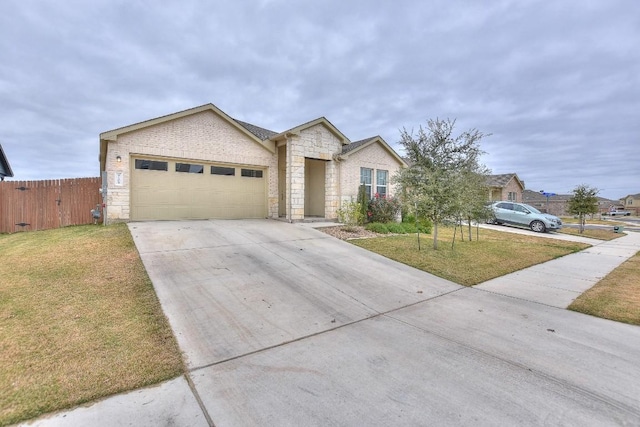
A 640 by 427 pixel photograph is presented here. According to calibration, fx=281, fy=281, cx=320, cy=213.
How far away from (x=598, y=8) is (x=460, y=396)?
12992 millimetres

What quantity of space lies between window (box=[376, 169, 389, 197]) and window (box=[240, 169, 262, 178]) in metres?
6.14

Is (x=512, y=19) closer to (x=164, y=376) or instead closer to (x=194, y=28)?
(x=194, y=28)

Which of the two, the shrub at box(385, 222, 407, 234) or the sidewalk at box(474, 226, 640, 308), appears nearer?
the sidewalk at box(474, 226, 640, 308)

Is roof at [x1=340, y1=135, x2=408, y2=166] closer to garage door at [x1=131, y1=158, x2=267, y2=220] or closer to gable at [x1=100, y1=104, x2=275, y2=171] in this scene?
gable at [x1=100, y1=104, x2=275, y2=171]

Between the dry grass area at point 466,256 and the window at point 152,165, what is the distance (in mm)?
7798

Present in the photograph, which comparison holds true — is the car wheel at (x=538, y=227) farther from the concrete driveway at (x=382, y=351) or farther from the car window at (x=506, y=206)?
the concrete driveway at (x=382, y=351)

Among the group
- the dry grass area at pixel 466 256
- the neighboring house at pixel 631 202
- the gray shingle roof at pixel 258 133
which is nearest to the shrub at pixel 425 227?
the dry grass area at pixel 466 256

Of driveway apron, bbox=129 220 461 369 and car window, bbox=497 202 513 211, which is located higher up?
car window, bbox=497 202 513 211

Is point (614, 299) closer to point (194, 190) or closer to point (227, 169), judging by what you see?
point (227, 169)

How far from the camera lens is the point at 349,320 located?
3.93 m

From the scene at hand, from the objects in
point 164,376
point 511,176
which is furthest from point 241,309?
point 511,176

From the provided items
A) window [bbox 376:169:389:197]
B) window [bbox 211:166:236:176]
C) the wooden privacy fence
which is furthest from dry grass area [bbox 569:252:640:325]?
the wooden privacy fence

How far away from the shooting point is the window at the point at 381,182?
Result: 1487 centimetres

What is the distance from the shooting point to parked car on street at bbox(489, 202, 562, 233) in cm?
1702
